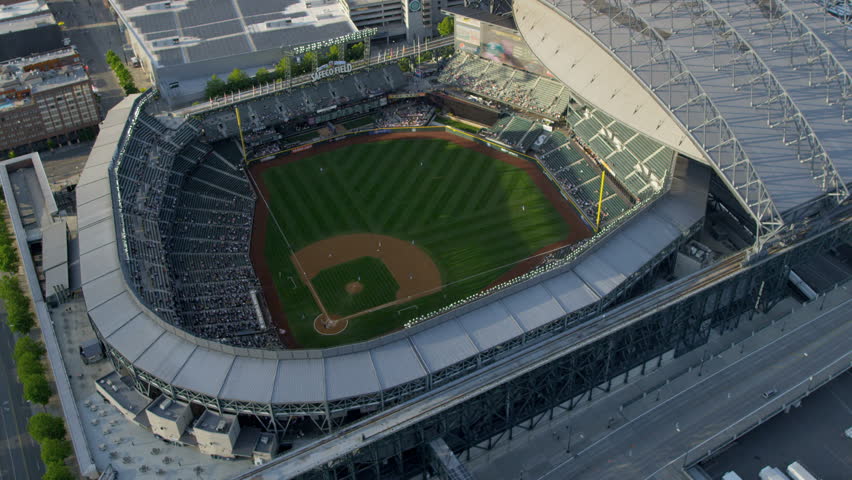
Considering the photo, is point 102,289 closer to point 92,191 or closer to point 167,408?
point 167,408

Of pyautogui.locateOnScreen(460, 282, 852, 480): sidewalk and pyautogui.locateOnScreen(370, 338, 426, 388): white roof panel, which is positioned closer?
pyautogui.locateOnScreen(370, 338, 426, 388): white roof panel

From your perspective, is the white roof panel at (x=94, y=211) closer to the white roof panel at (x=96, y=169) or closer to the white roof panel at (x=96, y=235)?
the white roof panel at (x=96, y=235)

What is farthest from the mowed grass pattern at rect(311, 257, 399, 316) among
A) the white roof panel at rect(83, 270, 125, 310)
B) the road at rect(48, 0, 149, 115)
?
the road at rect(48, 0, 149, 115)

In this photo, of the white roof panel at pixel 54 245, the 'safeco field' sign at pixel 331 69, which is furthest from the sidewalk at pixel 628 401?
the 'safeco field' sign at pixel 331 69

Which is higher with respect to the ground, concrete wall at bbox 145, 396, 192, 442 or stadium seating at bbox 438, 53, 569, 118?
stadium seating at bbox 438, 53, 569, 118

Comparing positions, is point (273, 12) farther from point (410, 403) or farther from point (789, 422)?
point (789, 422)

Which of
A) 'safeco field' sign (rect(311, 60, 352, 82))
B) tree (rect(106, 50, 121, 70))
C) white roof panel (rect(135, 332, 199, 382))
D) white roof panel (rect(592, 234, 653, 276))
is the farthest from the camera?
tree (rect(106, 50, 121, 70))

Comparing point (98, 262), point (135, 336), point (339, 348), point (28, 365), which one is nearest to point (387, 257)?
A: point (339, 348)

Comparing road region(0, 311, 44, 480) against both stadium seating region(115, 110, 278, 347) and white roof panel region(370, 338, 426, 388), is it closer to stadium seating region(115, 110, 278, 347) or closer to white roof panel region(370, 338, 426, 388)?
stadium seating region(115, 110, 278, 347)
